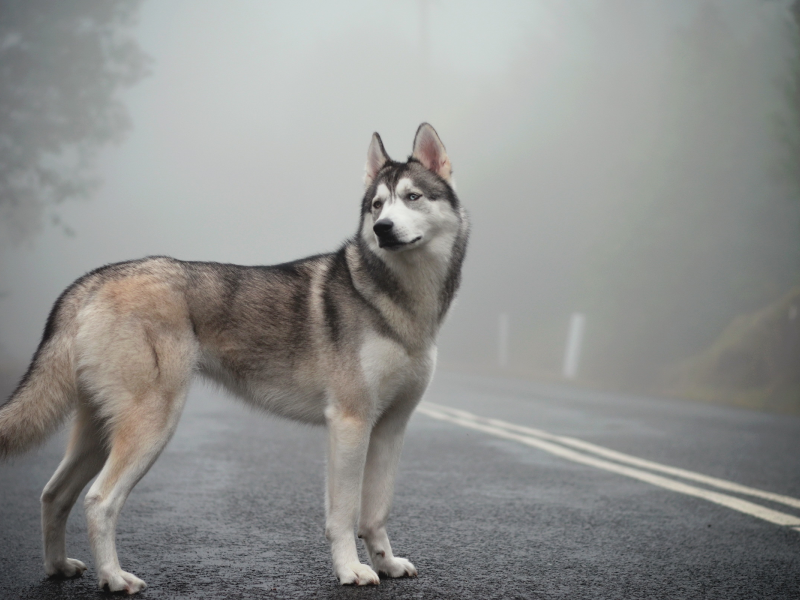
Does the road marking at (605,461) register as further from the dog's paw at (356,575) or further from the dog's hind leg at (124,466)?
the dog's hind leg at (124,466)

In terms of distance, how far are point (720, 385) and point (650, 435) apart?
877cm

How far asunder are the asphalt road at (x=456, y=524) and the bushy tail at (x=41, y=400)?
557 mm

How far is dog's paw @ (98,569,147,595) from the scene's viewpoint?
3.61 m

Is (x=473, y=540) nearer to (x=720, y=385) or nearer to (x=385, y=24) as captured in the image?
(x=720, y=385)

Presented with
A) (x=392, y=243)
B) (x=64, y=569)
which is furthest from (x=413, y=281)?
(x=64, y=569)

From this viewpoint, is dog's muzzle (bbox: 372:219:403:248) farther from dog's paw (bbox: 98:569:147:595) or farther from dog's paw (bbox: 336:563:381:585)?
dog's paw (bbox: 98:569:147:595)

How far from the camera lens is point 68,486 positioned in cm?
410

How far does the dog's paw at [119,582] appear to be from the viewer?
11.8 feet

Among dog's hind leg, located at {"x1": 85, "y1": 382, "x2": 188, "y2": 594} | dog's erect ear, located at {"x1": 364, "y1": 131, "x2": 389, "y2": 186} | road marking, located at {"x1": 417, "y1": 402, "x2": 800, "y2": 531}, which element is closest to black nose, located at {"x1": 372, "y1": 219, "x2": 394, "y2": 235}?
dog's erect ear, located at {"x1": 364, "y1": 131, "x2": 389, "y2": 186}

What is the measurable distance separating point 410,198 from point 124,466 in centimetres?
181

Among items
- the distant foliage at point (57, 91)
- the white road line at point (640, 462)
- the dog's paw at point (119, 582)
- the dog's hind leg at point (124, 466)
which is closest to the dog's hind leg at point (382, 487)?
the dog's hind leg at point (124, 466)

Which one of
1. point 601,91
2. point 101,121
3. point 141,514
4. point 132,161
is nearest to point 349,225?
point 601,91

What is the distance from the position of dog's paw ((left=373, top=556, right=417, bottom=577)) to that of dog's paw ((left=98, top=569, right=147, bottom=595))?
108 centimetres

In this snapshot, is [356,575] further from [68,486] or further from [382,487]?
[68,486]
